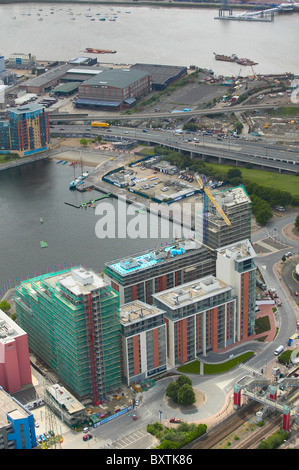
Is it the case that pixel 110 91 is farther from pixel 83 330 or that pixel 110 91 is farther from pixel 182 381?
pixel 182 381

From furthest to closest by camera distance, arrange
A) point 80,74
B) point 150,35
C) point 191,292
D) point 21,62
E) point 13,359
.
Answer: point 150,35, point 21,62, point 80,74, point 191,292, point 13,359

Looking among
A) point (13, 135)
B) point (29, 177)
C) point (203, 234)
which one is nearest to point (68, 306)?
point (203, 234)

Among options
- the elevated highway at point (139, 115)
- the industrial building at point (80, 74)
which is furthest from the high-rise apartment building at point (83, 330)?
the industrial building at point (80, 74)

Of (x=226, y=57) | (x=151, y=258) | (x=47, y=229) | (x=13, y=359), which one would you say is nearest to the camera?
(x=13, y=359)

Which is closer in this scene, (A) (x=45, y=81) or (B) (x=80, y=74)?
(A) (x=45, y=81)

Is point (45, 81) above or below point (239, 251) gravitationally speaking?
below

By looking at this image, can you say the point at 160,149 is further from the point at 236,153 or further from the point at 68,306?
the point at 68,306

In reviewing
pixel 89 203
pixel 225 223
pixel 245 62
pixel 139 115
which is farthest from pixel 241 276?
pixel 245 62
